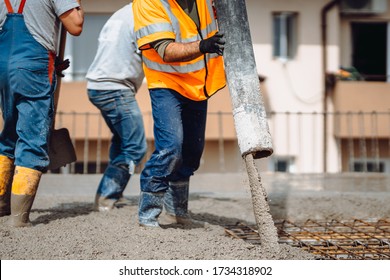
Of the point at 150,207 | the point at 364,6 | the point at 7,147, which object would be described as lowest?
the point at 150,207

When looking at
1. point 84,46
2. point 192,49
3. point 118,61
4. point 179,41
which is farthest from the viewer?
point 84,46

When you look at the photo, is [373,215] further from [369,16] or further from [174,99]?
[369,16]

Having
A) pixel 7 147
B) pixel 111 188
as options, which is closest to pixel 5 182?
pixel 7 147

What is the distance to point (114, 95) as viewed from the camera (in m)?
6.33

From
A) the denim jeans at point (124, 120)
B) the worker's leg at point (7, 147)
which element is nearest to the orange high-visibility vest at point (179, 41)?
the worker's leg at point (7, 147)

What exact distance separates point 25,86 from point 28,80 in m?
0.05

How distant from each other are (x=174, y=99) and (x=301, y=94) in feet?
39.3

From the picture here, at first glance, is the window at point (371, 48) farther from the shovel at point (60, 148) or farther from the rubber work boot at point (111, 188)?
the shovel at point (60, 148)

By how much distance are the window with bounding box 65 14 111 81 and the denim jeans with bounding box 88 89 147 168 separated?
9.37 m

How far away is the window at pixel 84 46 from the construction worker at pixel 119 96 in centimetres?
927

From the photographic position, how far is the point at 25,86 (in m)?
5.05

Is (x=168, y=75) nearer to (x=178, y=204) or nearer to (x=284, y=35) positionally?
(x=178, y=204)

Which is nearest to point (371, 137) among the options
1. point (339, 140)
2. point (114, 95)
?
point (339, 140)

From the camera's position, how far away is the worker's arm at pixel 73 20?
17.0 ft
